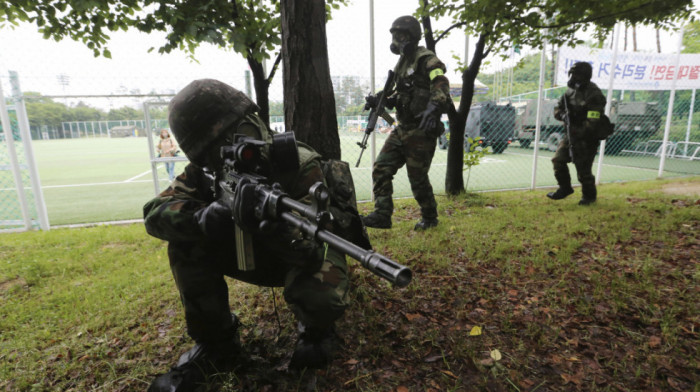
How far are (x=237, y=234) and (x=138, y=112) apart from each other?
18.2 ft

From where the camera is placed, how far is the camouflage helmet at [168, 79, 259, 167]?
1.79 metres

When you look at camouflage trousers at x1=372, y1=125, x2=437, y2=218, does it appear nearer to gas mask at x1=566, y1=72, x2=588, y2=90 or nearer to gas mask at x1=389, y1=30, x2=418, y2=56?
gas mask at x1=389, y1=30, x2=418, y2=56

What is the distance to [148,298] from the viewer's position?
8.75ft

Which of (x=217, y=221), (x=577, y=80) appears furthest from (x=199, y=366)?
(x=577, y=80)

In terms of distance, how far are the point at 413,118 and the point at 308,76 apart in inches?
70.1

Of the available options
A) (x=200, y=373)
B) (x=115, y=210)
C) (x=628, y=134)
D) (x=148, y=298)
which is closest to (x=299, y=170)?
(x=200, y=373)

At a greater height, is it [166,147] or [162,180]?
[166,147]

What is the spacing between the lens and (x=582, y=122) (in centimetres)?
501

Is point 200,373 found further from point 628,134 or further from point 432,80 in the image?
point 628,134

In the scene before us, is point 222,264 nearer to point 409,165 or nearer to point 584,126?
point 409,165

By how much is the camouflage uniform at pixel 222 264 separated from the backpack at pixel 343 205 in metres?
0.11

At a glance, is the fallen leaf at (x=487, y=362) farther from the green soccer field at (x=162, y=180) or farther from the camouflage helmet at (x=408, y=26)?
the green soccer field at (x=162, y=180)

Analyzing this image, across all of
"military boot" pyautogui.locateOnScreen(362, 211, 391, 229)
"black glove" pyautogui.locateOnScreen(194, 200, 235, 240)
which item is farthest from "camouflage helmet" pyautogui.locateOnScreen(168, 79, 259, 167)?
"military boot" pyautogui.locateOnScreen(362, 211, 391, 229)

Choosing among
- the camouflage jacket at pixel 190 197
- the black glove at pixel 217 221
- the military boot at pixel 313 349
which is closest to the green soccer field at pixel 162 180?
the camouflage jacket at pixel 190 197
